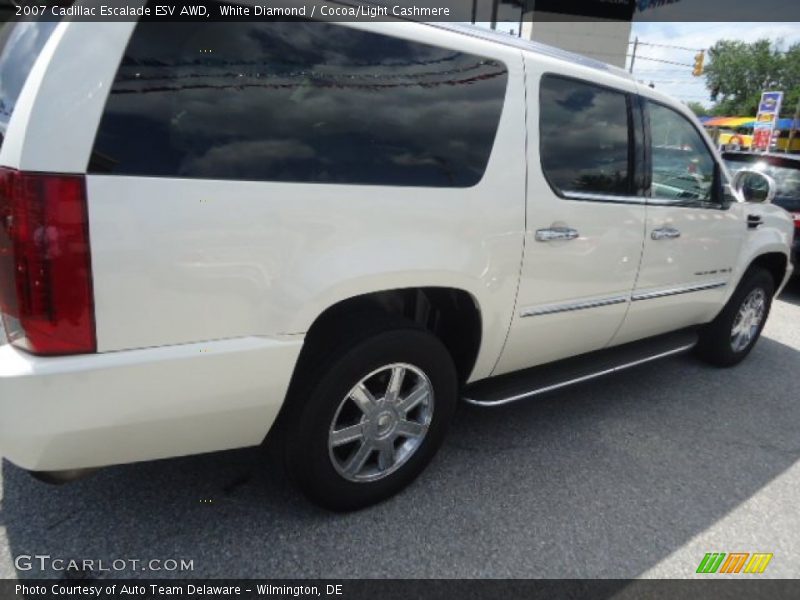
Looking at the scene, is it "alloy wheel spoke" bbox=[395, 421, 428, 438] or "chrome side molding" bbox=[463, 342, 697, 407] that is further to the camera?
"chrome side molding" bbox=[463, 342, 697, 407]

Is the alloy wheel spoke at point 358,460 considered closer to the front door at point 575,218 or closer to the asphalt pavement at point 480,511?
the asphalt pavement at point 480,511

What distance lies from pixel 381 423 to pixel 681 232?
84.7 inches

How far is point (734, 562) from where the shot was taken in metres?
2.35

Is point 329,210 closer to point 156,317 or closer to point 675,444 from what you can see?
point 156,317

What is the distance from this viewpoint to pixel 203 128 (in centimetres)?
168

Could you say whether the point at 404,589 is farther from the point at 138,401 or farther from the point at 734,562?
the point at 734,562

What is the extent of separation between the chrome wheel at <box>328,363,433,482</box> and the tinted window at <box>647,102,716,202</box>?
181 cm

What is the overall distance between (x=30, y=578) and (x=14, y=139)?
1.45 metres

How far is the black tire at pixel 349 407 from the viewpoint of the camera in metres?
2.08

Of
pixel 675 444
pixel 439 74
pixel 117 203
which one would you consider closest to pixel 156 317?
pixel 117 203

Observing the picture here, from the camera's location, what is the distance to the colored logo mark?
2.31 m

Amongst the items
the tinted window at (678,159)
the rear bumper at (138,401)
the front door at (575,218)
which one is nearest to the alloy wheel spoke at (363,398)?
the rear bumper at (138,401)

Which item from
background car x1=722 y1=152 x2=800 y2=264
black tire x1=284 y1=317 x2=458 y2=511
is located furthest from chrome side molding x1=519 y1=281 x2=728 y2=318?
background car x1=722 y1=152 x2=800 y2=264

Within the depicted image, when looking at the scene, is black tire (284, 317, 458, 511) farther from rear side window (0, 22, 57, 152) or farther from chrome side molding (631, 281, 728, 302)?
chrome side molding (631, 281, 728, 302)
